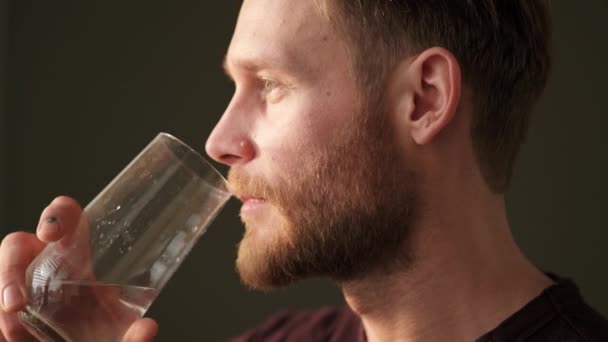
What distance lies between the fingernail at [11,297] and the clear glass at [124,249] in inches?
0.6

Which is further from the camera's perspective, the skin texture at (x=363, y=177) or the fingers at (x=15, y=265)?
the skin texture at (x=363, y=177)

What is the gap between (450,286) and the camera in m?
1.35

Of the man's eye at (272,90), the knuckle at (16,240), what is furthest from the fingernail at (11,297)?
the man's eye at (272,90)

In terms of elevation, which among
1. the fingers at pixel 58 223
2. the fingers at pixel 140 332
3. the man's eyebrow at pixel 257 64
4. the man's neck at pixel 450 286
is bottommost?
the man's neck at pixel 450 286

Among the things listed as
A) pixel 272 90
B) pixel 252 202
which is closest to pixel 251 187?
pixel 252 202

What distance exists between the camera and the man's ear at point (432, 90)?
1.34 m

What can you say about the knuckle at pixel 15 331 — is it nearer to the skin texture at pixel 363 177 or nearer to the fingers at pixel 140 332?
the fingers at pixel 140 332

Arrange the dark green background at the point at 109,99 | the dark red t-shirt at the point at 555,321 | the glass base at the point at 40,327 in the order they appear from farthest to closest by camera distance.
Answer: the dark green background at the point at 109,99 < the dark red t-shirt at the point at 555,321 < the glass base at the point at 40,327

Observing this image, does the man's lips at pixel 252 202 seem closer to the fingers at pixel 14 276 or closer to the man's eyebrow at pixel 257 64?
the man's eyebrow at pixel 257 64

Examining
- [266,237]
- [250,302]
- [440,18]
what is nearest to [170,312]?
[250,302]

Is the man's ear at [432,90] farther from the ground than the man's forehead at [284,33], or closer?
closer

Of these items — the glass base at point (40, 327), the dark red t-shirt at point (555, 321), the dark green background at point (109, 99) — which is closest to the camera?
the glass base at point (40, 327)

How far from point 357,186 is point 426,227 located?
125 millimetres

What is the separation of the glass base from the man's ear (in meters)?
0.59
